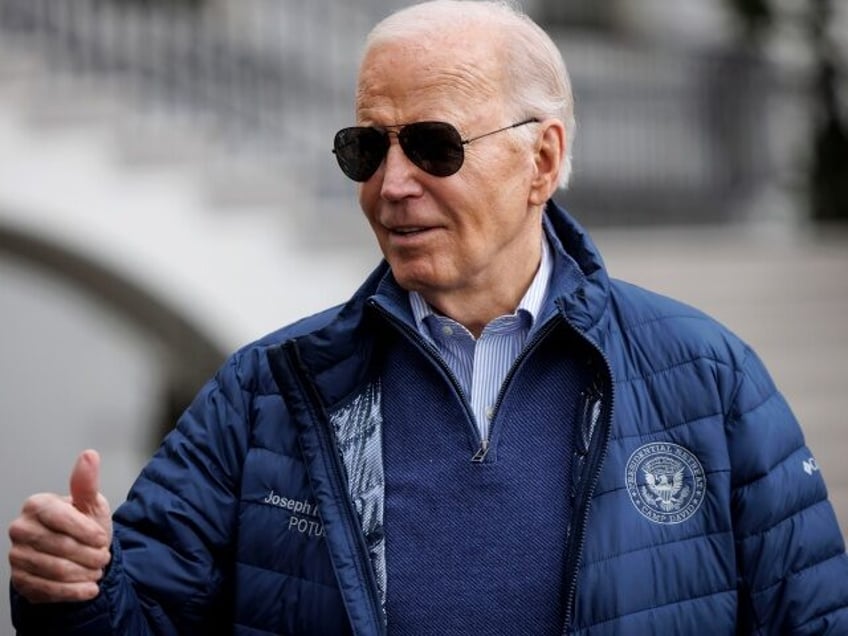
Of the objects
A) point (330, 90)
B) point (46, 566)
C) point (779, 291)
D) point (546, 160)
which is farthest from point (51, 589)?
point (779, 291)

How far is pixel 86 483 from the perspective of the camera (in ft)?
8.35

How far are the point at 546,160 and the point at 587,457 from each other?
0.57 metres

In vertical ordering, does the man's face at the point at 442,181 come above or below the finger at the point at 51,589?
above

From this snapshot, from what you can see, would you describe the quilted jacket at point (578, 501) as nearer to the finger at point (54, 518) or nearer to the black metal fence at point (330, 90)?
the finger at point (54, 518)

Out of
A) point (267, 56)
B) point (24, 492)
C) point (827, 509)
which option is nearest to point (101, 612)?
point (827, 509)

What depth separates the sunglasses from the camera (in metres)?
2.85

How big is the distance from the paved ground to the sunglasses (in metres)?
6.30

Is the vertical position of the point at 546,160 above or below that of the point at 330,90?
below

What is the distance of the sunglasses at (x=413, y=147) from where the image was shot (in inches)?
112

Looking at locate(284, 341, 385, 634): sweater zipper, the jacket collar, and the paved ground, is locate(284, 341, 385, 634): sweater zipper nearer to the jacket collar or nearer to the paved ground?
the jacket collar

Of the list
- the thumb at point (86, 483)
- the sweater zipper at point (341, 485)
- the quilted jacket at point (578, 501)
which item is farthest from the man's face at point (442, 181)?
the thumb at point (86, 483)

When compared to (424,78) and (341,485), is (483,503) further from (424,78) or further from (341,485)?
(424,78)

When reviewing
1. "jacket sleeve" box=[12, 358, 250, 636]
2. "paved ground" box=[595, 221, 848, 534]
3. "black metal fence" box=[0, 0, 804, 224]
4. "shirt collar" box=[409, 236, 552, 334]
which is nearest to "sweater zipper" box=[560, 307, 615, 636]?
"shirt collar" box=[409, 236, 552, 334]

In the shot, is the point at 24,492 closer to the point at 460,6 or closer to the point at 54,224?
the point at 54,224
